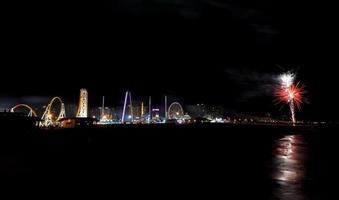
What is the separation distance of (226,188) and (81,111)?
288 feet

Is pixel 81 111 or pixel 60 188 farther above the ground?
pixel 81 111

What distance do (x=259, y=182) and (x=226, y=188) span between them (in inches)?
74.2

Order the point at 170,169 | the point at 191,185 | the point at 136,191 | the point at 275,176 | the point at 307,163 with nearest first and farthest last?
the point at 136,191 → the point at 191,185 → the point at 275,176 → the point at 170,169 → the point at 307,163

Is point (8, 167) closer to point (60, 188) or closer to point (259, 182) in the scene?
point (60, 188)

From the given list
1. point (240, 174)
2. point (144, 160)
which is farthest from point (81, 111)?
point (240, 174)

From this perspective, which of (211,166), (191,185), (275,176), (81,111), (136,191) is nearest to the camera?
(136,191)

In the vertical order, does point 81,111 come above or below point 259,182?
above

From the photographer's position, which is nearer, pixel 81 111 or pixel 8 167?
pixel 8 167

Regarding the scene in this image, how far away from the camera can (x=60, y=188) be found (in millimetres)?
10273

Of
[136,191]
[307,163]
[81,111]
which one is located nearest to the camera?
[136,191]

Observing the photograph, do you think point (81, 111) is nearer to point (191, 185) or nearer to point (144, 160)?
point (144, 160)

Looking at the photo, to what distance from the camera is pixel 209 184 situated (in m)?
11.0

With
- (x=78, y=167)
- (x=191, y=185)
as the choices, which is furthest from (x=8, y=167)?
(x=191, y=185)

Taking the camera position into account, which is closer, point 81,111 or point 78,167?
point 78,167
